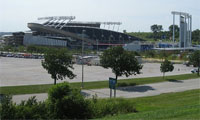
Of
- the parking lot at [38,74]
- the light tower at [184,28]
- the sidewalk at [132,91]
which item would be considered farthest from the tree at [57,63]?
the light tower at [184,28]

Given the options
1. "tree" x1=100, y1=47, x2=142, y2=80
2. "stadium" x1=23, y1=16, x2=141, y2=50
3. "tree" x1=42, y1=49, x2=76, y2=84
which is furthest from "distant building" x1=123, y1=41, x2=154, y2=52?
"tree" x1=42, y1=49, x2=76, y2=84

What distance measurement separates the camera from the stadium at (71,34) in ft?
445

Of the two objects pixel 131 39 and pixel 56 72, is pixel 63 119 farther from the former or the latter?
pixel 131 39

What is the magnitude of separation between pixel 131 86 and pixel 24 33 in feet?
388

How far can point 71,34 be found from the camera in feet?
460

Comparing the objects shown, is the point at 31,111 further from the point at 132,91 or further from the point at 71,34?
the point at 71,34

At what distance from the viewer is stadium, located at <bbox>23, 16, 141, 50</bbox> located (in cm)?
13575

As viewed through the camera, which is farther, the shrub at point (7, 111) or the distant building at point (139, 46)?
the distant building at point (139, 46)

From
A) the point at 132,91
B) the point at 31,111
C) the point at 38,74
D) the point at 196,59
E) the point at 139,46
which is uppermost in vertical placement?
the point at 139,46

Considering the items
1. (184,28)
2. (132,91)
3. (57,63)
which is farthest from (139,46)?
(57,63)

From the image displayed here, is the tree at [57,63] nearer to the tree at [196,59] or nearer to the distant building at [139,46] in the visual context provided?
the tree at [196,59]

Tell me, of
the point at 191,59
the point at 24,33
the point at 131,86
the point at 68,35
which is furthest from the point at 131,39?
the point at 131,86

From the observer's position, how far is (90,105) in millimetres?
12516

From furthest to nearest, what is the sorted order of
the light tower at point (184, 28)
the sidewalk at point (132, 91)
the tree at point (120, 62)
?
the light tower at point (184, 28) < the tree at point (120, 62) < the sidewalk at point (132, 91)
